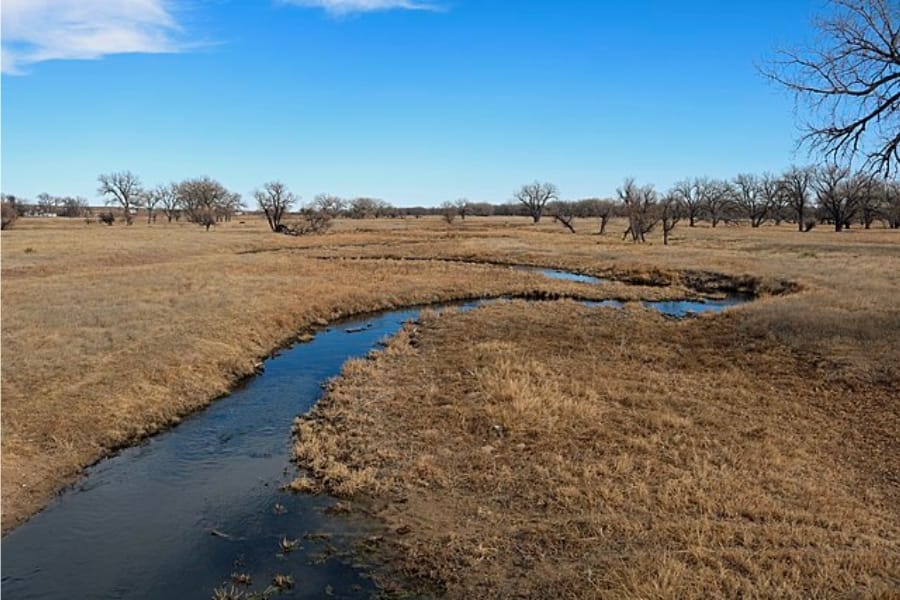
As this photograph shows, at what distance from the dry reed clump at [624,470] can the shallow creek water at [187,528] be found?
2.91ft

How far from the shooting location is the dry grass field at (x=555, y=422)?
24.3 feet

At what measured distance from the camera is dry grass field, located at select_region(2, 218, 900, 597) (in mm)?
7410

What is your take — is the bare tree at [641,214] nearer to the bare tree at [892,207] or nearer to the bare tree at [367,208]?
the bare tree at [892,207]

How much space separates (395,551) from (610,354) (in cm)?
1146

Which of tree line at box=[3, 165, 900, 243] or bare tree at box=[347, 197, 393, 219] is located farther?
bare tree at box=[347, 197, 393, 219]

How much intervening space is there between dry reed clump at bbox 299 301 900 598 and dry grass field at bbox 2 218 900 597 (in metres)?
0.04

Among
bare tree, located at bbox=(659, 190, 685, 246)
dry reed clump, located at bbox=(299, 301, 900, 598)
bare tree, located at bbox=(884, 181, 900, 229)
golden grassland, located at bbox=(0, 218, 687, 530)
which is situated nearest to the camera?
dry reed clump, located at bbox=(299, 301, 900, 598)

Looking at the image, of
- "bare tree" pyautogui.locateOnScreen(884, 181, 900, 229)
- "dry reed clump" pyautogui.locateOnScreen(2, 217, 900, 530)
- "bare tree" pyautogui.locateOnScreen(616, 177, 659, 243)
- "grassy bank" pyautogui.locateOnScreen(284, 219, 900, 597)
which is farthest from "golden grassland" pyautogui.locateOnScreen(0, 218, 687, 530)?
"bare tree" pyautogui.locateOnScreen(884, 181, 900, 229)

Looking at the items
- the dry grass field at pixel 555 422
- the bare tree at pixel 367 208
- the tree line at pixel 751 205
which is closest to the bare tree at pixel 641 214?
the tree line at pixel 751 205

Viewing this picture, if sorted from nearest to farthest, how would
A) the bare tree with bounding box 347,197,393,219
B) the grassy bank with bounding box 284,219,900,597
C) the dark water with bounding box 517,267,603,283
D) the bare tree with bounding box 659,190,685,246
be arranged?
the grassy bank with bounding box 284,219,900,597, the dark water with bounding box 517,267,603,283, the bare tree with bounding box 659,190,685,246, the bare tree with bounding box 347,197,393,219

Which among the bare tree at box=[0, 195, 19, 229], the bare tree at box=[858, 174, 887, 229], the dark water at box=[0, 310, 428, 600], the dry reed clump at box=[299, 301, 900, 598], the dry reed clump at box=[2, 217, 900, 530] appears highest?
the bare tree at box=[858, 174, 887, 229]

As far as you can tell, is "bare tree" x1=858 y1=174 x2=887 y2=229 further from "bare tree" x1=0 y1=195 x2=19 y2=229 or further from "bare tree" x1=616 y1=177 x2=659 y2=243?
"bare tree" x1=0 y1=195 x2=19 y2=229

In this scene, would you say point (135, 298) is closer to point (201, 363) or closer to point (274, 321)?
point (274, 321)

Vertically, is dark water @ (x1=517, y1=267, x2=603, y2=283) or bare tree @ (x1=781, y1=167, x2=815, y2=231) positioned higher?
bare tree @ (x1=781, y1=167, x2=815, y2=231)
